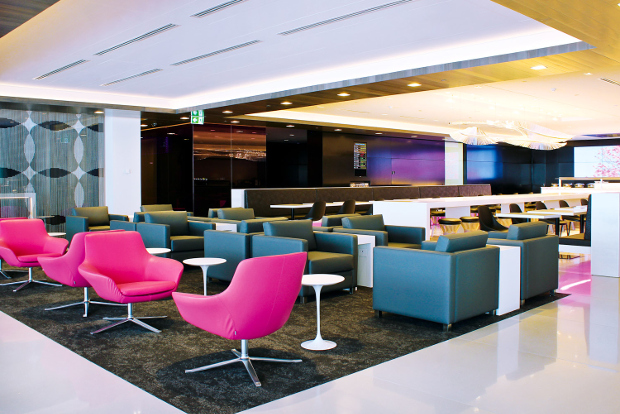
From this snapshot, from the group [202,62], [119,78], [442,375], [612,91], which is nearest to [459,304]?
[442,375]

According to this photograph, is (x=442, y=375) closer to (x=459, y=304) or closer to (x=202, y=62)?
(x=459, y=304)

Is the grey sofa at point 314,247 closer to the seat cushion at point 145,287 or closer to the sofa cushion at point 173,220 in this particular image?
the seat cushion at point 145,287

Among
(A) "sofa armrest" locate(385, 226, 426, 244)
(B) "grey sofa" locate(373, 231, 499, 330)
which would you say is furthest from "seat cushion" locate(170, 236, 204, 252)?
(B) "grey sofa" locate(373, 231, 499, 330)

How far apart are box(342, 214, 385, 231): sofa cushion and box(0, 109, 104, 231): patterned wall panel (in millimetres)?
6997

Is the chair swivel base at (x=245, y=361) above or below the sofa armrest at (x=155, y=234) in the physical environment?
below

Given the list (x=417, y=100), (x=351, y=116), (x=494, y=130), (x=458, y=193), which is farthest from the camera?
(x=494, y=130)

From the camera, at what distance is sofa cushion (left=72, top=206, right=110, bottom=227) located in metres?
9.88

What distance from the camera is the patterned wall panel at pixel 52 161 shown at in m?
10.6

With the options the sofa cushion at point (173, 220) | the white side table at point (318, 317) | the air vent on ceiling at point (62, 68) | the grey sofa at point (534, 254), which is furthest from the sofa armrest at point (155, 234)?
the grey sofa at point (534, 254)

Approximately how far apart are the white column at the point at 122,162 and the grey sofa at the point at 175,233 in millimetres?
3786

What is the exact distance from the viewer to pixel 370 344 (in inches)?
172

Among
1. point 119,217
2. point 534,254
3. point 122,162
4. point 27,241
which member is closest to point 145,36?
point 27,241

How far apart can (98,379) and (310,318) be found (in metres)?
2.13

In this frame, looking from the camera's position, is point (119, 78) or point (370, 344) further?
point (119, 78)
